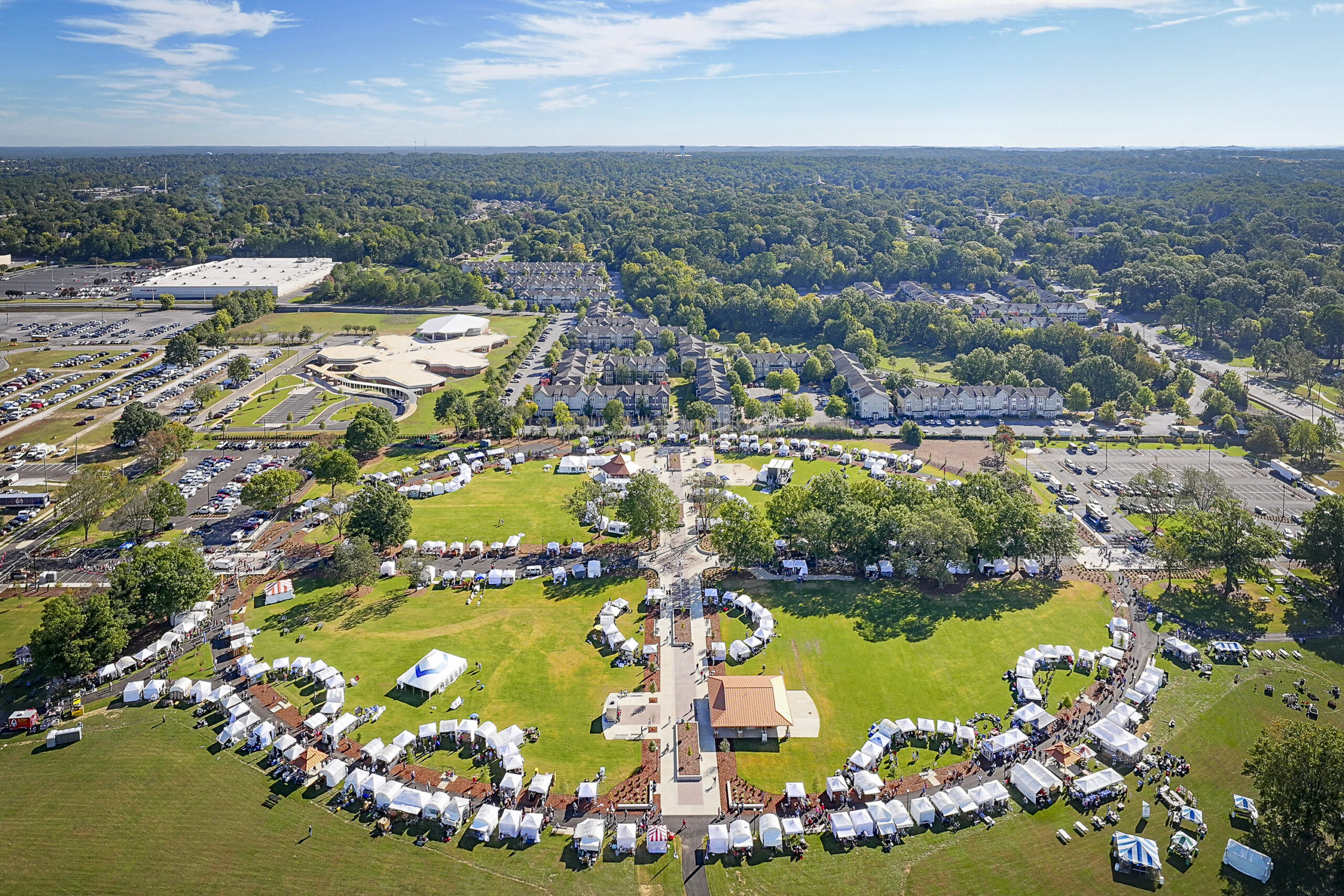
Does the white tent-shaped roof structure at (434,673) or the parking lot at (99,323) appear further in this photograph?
the parking lot at (99,323)

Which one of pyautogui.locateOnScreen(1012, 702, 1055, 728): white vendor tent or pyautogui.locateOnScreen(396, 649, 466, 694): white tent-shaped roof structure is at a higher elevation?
pyautogui.locateOnScreen(396, 649, 466, 694): white tent-shaped roof structure

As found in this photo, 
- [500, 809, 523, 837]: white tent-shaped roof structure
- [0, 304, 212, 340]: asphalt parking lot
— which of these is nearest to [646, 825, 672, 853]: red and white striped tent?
[500, 809, 523, 837]: white tent-shaped roof structure

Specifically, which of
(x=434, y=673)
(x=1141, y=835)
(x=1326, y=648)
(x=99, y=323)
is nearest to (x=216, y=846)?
(x=434, y=673)

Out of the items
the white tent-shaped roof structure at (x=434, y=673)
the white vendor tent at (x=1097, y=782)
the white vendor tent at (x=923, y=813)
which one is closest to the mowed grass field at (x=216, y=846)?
the white tent-shaped roof structure at (x=434, y=673)

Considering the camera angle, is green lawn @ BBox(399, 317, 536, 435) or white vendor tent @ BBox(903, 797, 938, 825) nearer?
white vendor tent @ BBox(903, 797, 938, 825)

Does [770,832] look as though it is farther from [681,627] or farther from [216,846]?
[216,846]

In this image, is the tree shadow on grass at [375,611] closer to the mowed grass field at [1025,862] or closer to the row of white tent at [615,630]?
the row of white tent at [615,630]

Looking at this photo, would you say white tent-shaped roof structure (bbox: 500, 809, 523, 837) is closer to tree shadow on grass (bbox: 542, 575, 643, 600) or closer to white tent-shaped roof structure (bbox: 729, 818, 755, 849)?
white tent-shaped roof structure (bbox: 729, 818, 755, 849)
